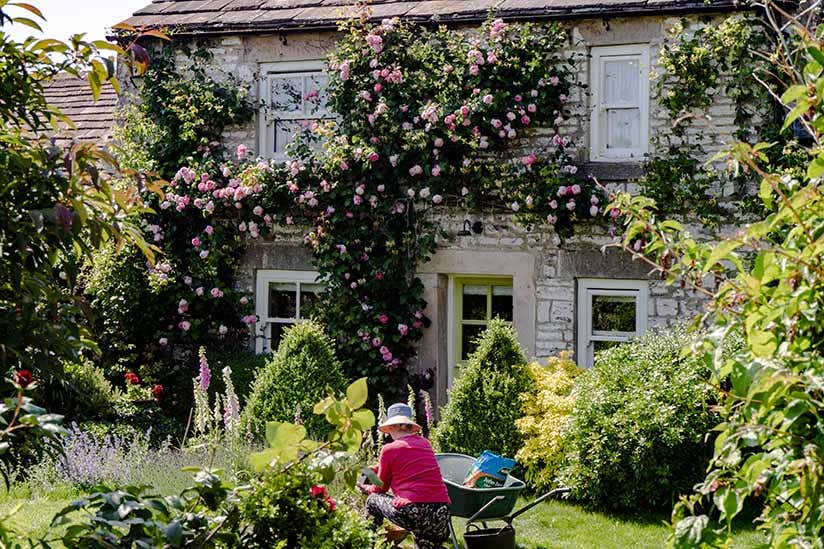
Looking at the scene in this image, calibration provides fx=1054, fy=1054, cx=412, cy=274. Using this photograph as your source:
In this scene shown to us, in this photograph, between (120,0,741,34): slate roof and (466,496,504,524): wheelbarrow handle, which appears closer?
(466,496,504,524): wheelbarrow handle

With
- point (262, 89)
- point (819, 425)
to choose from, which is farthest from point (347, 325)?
point (819, 425)

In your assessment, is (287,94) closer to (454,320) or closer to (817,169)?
(454,320)

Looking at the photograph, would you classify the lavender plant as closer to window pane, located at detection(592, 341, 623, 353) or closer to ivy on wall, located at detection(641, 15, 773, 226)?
window pane, located at detection(592, 341, 623, 353)

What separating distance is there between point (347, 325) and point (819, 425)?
33.7ft

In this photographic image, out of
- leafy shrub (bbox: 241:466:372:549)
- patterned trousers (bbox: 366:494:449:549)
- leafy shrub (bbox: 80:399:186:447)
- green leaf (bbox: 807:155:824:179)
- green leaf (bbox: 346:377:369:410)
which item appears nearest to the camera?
green leaf (bbox: 807:155:824:179)

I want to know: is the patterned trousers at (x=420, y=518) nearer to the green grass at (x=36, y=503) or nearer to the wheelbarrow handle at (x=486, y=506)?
the wheelbarrow handle at (x=486, y=506)

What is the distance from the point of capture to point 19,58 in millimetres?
3299

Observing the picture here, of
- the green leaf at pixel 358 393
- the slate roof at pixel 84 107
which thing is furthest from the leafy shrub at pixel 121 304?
the green leaf at pixel 358 393

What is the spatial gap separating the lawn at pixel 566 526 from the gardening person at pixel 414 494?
82 cm

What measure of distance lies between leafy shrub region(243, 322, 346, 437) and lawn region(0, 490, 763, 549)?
Result: 2.07m

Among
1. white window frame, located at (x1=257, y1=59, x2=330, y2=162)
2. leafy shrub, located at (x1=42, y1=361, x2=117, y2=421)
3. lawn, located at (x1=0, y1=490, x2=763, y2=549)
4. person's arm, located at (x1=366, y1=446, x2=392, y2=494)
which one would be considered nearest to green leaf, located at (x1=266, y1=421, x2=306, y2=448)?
person's arm, located at (x1=366, y1=446, x2=392, y2=494)

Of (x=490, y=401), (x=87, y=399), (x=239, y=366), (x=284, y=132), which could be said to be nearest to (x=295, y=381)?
(x=490, y=401)

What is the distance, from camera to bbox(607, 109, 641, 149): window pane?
11.9 m

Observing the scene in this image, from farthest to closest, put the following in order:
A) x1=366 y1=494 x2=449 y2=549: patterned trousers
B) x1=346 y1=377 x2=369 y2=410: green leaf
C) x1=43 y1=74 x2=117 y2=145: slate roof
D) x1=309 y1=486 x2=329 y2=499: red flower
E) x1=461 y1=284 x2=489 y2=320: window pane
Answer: x1=43 y1=74 x2=117 y2=145: slate roof < x1=461 y1=284 x2=489 y2=320: window pane < x1=366 y1=494 x2=449 y2=549: patterned trousers < x1=309 y1=486 x2=329 y2=499: red flower < x1=346 y1=377 x2=369 y2=410: green leaf
